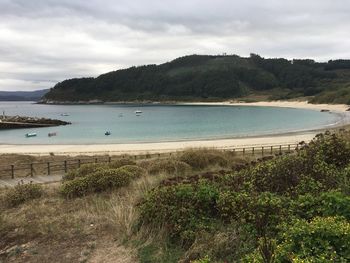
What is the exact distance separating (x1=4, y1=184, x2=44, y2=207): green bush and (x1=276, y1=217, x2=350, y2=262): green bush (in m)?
7.69

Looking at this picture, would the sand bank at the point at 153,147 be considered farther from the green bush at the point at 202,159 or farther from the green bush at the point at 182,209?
the green bush at the point at 182,209

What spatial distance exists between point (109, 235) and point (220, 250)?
2388mm

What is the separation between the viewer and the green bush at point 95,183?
10.6 metres

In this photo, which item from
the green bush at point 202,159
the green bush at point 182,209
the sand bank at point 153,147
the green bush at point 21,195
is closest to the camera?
the green bush at point 182,209

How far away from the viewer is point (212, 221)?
21.3 ft

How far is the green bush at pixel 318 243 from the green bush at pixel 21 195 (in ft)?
25.2

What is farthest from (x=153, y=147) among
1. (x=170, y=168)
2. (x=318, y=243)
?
(x=318, y=243)

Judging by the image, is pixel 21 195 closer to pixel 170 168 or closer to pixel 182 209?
pixel 182 209

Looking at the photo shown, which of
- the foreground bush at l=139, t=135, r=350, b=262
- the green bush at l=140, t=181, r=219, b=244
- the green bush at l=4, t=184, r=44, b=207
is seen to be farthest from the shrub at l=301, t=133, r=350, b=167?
the green bush at l=4, t=184, r=44, b=207

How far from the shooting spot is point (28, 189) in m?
10.7

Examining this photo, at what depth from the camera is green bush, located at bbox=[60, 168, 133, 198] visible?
1055 cm

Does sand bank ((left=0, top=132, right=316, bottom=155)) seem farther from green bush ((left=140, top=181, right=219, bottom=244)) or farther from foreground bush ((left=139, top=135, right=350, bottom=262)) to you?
green bush ((left=140, top=181, right=219, bottom=244))

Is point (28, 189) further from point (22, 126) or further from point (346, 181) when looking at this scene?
point (22, 126)

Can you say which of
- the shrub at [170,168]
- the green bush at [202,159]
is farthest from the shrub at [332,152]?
the green bush at [202,159]
